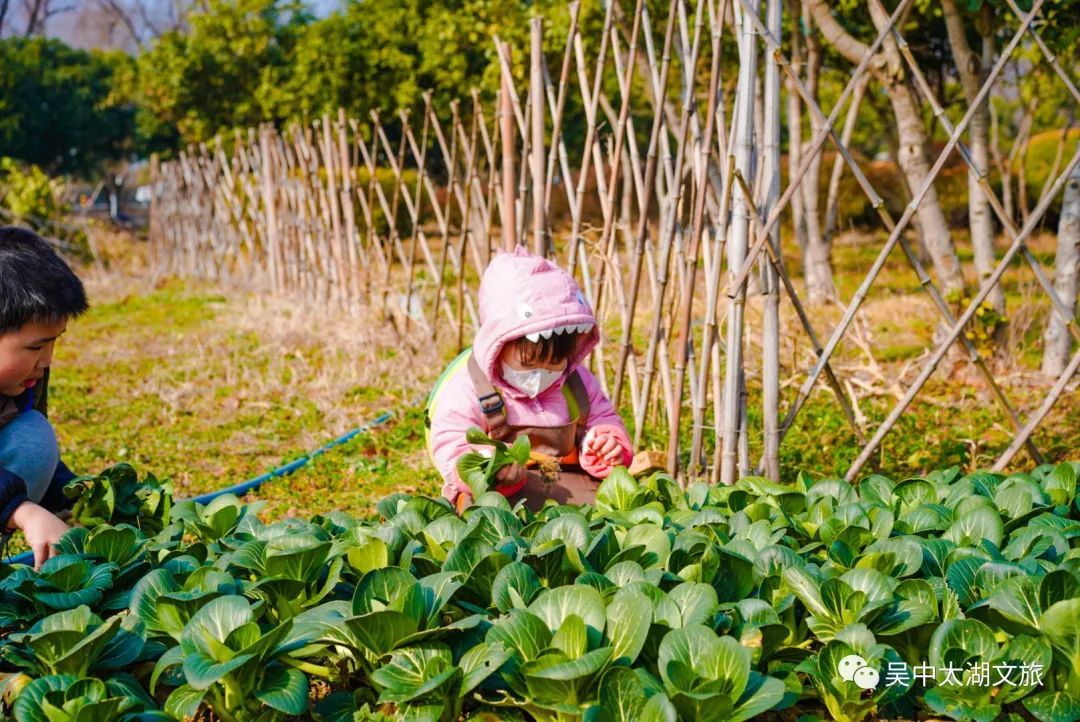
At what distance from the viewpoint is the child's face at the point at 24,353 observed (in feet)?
6.34

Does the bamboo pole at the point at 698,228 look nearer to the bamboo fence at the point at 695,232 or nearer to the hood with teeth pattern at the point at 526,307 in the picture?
the bamboo fence at the point at 695,232

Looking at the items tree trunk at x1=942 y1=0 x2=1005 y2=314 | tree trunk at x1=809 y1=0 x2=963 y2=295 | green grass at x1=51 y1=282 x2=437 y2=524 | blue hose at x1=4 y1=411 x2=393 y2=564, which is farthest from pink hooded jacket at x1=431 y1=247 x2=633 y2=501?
tree trunk at x1=942 y1=0 x2=1005 y2=314

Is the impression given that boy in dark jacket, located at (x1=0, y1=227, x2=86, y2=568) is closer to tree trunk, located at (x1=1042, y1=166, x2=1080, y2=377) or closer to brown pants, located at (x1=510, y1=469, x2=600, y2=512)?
brown pants, located at (x1=510, y1=469, x2=600, y2=512)

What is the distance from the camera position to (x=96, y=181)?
20.8m

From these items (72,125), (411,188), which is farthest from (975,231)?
(72,125)

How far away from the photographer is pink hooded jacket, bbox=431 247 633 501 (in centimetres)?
227

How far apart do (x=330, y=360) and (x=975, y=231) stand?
3.44m

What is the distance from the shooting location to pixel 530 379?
2410 millimetres

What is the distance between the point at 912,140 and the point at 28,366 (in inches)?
161

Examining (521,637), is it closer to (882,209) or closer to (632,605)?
(632,605)

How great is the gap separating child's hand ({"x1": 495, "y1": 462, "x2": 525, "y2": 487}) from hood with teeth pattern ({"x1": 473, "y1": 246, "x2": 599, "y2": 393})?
0.31 meters

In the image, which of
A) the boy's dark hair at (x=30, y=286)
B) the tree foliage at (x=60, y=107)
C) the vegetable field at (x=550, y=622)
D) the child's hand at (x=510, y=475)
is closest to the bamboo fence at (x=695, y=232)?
the child's hand at (x=510, y=475)

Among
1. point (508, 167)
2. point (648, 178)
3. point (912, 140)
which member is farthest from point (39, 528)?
point (912, 140)

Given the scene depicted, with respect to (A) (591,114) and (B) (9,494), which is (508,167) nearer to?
(A) (591,114)
